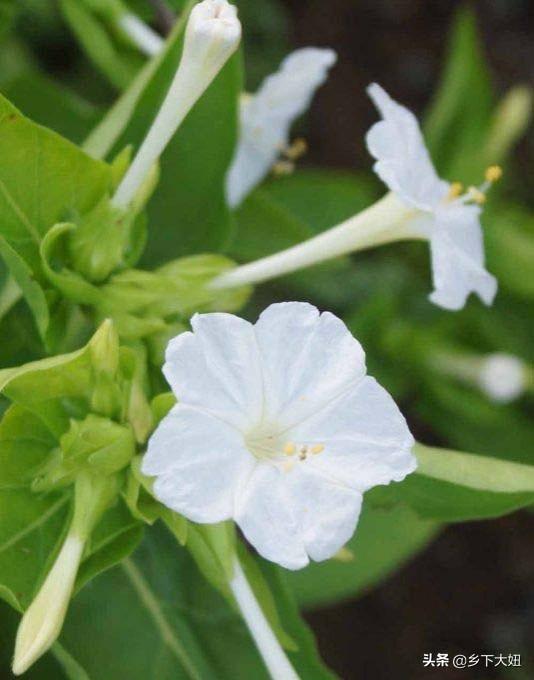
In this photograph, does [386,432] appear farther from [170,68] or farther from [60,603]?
[170,68]

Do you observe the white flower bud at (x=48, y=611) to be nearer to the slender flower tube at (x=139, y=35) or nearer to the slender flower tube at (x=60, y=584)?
the slender flower tube at (x=60, y=584)

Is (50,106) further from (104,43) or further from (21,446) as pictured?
(21,446)

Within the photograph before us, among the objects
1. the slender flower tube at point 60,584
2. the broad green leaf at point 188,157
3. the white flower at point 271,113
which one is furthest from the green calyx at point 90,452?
the white flower at point 271,113

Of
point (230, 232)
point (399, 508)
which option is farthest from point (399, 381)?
point (230, 232)

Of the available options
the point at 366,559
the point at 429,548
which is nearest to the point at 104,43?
the point at 366,559

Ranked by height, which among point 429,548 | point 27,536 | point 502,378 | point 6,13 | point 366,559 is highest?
point 6,13
